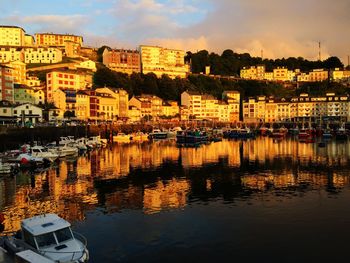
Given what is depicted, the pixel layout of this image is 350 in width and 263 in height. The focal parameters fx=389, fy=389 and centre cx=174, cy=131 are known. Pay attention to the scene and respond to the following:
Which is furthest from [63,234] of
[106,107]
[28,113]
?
[106,107]

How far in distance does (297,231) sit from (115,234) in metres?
9.24

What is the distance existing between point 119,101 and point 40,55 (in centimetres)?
3226

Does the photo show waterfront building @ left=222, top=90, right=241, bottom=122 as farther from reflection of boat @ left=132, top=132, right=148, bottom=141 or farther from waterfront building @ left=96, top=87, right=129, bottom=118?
reflection of boat @ left=132, top=132, right=148, bottom=141

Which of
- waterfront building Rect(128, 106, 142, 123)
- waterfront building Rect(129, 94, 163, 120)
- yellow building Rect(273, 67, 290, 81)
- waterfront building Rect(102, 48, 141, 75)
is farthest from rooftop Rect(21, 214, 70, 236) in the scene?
yellow building Rect(273, 67, 290, 81)

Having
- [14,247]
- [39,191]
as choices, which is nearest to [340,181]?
[39,191]

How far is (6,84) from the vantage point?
7925 cm

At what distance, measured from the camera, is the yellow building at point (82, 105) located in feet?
305

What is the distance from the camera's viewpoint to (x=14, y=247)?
14.9 metres

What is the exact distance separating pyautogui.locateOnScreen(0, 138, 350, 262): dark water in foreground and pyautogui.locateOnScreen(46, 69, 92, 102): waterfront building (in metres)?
55.3

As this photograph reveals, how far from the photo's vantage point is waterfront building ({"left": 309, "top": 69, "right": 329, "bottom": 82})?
18550 cm

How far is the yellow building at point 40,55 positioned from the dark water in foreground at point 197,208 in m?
84.2

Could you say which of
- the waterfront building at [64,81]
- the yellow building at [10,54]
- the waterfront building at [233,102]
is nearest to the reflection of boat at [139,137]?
the waterfront building at [64,81]

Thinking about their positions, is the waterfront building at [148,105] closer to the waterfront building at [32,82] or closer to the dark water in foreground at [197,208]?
the waterfront building at [32,82]

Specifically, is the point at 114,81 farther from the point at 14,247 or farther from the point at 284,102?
the point at 14,247
